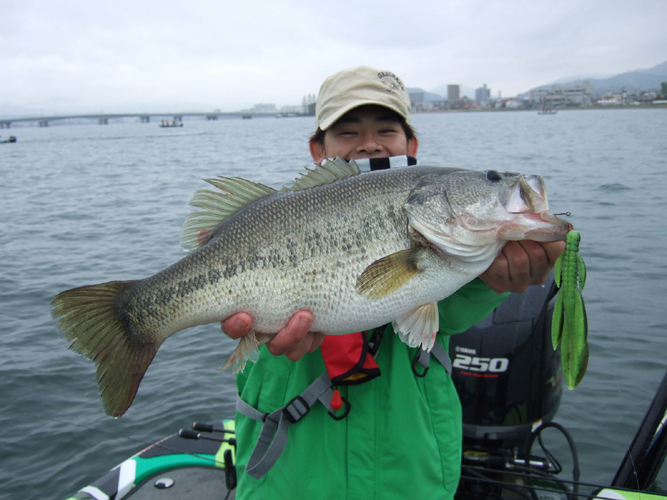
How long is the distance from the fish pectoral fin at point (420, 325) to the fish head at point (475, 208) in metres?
0.30

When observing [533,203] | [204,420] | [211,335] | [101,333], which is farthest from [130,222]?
[533,203]

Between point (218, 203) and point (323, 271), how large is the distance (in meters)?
0.71

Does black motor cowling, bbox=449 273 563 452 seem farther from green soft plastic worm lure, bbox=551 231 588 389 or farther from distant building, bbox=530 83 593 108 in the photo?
distant building, bbox=530 83 593 108

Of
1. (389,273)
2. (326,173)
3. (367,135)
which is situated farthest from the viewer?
(367,135)

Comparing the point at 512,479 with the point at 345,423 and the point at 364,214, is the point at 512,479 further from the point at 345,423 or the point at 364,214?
the point at 364,214

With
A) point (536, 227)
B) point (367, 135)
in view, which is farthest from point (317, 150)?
point (536, 227)

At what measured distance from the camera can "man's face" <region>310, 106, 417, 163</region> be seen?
9.88ft

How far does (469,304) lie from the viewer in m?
2.33

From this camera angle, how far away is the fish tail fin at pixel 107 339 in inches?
83.4

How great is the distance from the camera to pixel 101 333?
2.17 meters

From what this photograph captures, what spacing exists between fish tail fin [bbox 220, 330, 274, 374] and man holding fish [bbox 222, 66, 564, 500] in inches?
2.0

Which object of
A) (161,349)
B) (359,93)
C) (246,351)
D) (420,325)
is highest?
(359,93)

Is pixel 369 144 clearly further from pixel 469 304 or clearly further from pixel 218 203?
pixel 469 304

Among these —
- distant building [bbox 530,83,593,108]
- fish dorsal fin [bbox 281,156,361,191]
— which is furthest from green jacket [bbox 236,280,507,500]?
distant building [bbox 530,83,593,108]
